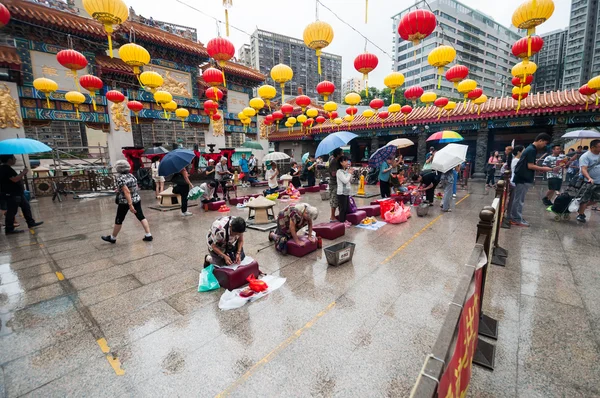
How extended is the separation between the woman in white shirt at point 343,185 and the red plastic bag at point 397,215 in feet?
3.79

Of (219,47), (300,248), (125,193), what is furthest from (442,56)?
(125,193)

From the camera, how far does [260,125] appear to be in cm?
2533

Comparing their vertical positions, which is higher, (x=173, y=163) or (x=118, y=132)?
(x=118, y=132)

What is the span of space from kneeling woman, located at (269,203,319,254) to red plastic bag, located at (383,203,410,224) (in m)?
2.88

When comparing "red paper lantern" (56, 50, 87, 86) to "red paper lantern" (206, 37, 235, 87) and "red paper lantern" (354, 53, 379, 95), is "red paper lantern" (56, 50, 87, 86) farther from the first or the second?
"red paper lantern" (354, 53, 379, 95)

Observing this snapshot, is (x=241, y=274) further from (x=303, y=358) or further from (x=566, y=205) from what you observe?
(x=566, y=205)

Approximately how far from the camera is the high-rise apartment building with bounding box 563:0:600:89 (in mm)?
51906

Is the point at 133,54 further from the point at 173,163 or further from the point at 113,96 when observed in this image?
the point at 113,96

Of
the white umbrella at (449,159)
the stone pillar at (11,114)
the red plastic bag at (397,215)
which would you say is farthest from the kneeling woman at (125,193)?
the stone pillar at (11,114)

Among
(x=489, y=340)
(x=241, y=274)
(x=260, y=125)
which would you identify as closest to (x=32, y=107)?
(x=260, y=125)

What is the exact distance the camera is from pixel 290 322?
314 centimetres

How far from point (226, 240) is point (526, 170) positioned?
22.5 feet

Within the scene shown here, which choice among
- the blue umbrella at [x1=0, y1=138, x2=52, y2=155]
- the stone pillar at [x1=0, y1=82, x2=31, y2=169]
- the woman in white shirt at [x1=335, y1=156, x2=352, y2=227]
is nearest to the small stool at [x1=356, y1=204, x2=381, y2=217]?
the woman in white shirt at [x1=335, y1=156, x2=352, y2=227]

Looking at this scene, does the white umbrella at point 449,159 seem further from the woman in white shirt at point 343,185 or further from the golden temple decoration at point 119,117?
the golden temple decoration at point 119,117
